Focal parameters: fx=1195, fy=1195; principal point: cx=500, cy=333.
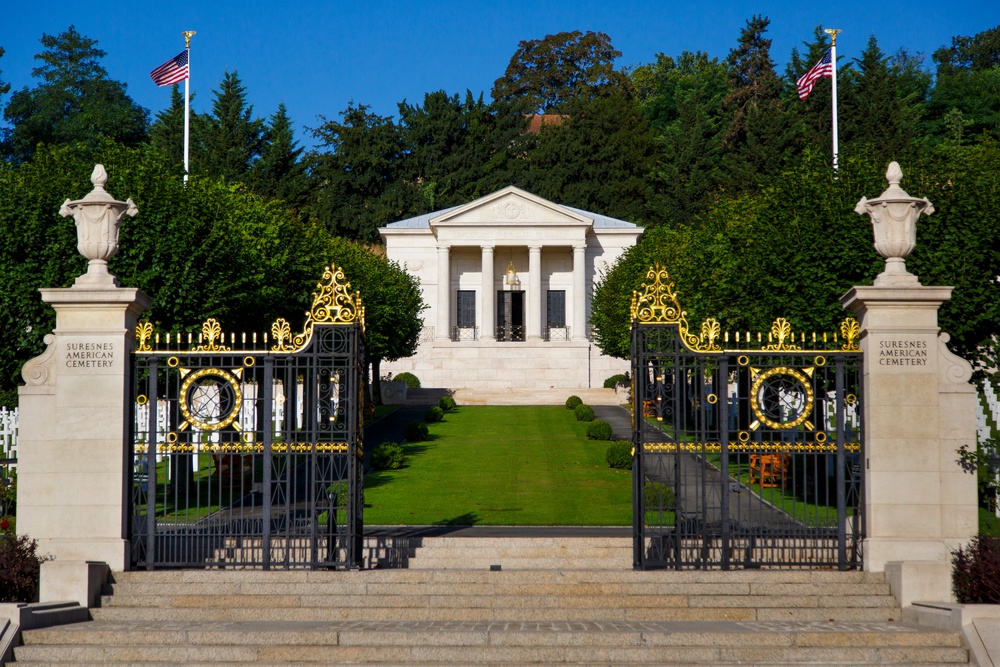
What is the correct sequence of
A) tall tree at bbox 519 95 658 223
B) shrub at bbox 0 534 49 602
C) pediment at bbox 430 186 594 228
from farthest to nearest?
tall tree at bbox 519 95 658 223, pediment at bbox 430 186 594 228, shrub at bbox 0 534 49 602

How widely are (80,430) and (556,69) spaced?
316 feet

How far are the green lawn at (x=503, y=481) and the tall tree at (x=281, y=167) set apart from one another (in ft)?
123

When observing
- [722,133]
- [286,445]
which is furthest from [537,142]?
[286,445]

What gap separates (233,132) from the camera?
81312 mm

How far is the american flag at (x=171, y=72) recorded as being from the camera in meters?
44.6

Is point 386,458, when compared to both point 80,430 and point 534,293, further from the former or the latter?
point 534,293

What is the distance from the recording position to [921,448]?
15758 millimetres

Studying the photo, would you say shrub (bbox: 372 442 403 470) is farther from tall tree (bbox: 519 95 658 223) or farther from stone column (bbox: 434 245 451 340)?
tall tree (bbox: 519 95 658 223)

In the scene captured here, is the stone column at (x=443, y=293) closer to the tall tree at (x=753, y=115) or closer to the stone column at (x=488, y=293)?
the stone column at (x=488, y=293)

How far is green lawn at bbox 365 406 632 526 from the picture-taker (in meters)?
26.0

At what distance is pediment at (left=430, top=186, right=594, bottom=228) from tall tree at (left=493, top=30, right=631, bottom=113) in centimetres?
3272

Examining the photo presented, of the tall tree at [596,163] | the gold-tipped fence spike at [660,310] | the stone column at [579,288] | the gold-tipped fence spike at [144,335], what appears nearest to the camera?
the gold-tipped fence spike at [144,335]

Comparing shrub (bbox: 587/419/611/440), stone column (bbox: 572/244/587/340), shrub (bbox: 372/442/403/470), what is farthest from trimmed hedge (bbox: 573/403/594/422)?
stone column (bbox: 572/244/587/340)

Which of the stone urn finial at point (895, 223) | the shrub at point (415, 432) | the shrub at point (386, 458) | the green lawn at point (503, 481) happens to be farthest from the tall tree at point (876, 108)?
the stone urn finial at point (895, 223)
